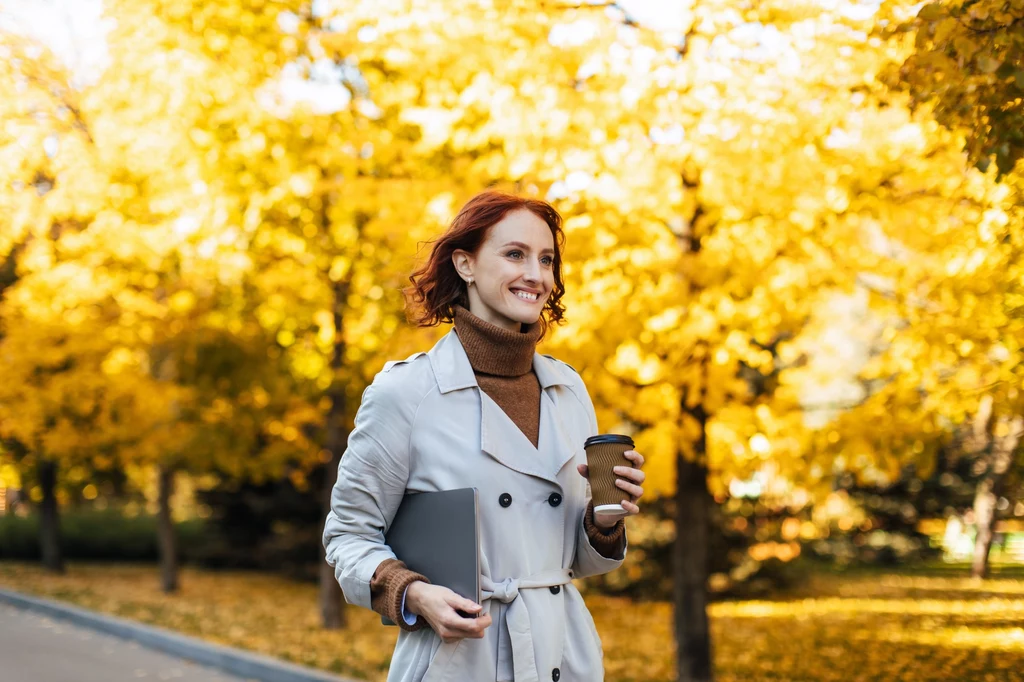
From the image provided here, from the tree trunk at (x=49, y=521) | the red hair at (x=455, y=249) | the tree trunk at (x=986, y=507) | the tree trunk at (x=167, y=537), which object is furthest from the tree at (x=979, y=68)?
the tree trunk at (x=49, y=521)

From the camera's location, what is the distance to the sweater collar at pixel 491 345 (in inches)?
92.5

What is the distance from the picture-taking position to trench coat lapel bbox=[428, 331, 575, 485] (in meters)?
2.24

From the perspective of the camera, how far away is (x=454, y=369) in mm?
2307

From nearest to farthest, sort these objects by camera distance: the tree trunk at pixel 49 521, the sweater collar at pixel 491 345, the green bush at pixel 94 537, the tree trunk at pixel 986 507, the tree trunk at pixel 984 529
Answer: the sweater collar at pixel 491 345, the tree trunk at pixel 986 507, the tree trunk at pixel 984 529, the tree trunk at pixel 49 521, the green bush at pixel 94 537

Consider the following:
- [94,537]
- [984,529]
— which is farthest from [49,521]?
[984,529]

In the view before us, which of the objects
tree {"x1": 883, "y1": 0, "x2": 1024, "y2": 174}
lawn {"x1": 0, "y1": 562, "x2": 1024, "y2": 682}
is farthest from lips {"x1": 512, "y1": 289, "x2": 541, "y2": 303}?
lawn {"x1": 0, "y1": 562, "x2": 1024, "y2": 682}

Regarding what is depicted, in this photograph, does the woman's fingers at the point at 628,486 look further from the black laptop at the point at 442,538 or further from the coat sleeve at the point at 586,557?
the black laptop at the point at 442,538

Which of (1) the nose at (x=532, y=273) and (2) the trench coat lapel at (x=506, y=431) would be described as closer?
(2) the trench coat lapel at (x=506, y=431)

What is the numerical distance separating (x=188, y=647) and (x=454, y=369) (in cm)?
877

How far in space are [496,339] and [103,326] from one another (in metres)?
12.6

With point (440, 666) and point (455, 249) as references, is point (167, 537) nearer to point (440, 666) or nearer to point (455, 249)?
point (455, 249)

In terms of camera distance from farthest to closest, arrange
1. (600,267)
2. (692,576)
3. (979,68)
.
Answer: (692,576)
(600,267)
(979,68)

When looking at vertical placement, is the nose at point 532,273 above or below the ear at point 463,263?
below

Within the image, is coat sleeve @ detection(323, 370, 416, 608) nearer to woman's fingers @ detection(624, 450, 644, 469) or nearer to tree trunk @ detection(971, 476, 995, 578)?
woman's fingers @ detection(624, 450, 644, 469)
